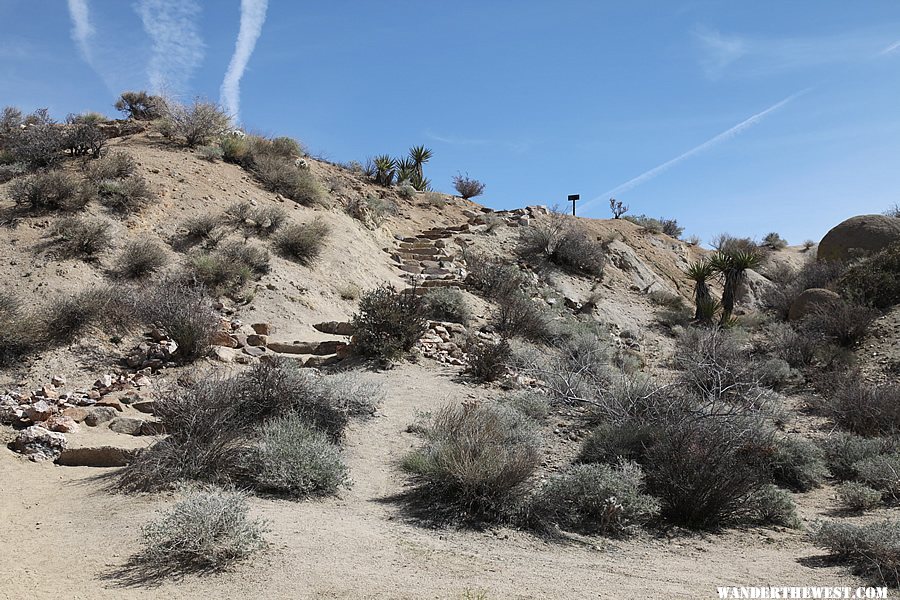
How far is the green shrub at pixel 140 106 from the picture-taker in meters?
22.7

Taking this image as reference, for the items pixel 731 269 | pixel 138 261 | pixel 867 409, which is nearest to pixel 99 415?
pixel 138 261

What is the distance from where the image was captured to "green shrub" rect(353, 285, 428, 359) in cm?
1168

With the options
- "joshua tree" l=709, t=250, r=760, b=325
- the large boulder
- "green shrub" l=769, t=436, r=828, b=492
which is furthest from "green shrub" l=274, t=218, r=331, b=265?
the large boulder

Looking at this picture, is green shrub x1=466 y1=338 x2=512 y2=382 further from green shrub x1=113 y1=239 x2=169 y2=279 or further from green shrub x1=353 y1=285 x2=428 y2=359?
green shrub x1=113 y1=239 x2=169 y2=279

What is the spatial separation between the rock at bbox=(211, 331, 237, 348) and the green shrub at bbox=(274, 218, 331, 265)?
16.1 ft

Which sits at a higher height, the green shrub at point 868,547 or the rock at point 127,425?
the rock at point 127,425

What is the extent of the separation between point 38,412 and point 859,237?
83.0 feet

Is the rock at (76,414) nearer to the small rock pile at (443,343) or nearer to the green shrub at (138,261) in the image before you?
the green shrub at (138,261)

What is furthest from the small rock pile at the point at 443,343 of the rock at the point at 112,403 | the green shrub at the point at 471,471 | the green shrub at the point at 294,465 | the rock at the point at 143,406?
the rock at the point at 112,403

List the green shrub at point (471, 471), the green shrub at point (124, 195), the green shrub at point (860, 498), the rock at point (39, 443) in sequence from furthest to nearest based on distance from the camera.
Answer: the green shrub at point (124, 195) → the rock at point (39, 443) → the green shrub at point (860, 498) → the green shrub at point (471, 471)

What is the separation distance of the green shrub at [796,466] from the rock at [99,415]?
9.24 meters

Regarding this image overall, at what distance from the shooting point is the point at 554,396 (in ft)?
34.2

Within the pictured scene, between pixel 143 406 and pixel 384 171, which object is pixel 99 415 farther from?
pixel 384 171

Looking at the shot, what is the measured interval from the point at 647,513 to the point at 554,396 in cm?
385
